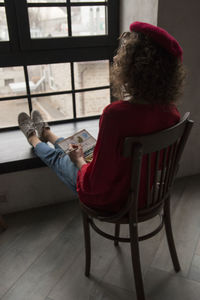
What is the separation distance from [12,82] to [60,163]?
2.78ft

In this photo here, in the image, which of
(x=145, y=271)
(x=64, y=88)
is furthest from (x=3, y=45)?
(x=145, y=271)

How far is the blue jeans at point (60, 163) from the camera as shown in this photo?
1.61 m

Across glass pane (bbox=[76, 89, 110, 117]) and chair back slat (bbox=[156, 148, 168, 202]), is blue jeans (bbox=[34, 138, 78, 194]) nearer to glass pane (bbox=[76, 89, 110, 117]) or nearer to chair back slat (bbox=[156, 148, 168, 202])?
chair back slat (bbox=[156, 148, 168, 202])

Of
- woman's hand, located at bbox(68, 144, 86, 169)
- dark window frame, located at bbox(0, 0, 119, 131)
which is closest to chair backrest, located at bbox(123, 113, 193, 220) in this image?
woman's hand, located at bbox(68, 144, 86, 169)

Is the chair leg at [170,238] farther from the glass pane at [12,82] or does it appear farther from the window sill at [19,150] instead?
the glass pane at [12,82]

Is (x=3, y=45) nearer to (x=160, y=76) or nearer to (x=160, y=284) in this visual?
(x=160, y=76)

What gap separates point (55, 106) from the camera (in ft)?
7.77

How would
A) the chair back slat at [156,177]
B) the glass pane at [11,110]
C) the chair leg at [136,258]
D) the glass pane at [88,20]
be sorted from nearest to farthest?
the chair back slat at [156,177]
the chair leg at [136,258]
the glass pane at [88,20]
the glass pane at [11,110]

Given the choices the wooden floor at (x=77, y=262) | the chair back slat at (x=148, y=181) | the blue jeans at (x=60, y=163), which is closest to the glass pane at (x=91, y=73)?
the blue jeans at (x=60, y=163)

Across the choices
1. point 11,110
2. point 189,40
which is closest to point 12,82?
point 11,110

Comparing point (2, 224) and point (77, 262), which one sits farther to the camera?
point (2, 224)

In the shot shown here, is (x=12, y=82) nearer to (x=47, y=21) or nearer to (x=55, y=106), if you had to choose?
(x=55, y=106)

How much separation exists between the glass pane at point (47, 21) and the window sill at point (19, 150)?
2.31 ft

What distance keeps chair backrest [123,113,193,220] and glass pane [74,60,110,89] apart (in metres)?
1.28
